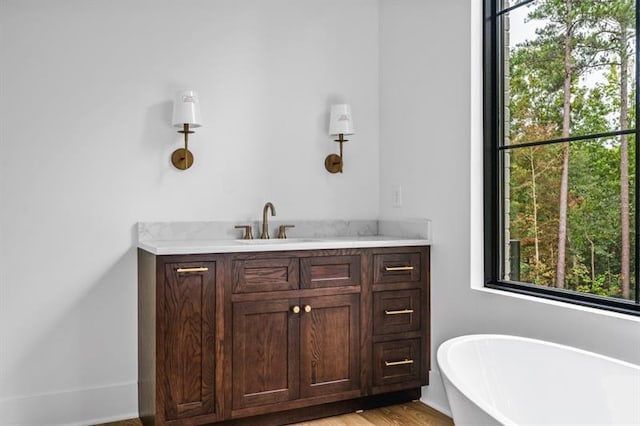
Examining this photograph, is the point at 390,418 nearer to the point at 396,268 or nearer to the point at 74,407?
the point at 396,268

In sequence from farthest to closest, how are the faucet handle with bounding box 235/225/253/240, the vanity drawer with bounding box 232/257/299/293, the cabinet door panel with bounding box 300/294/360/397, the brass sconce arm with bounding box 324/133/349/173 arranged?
the brass sconce arm with bounding box 324/133/349/173 < the faucet handle with bounding box 235/225/253/240 < the cabinet door panel with bounding box 300/294/360/397 < the vanity drawer with bounding box 232/257/299/293

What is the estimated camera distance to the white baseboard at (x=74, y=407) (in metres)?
2.77

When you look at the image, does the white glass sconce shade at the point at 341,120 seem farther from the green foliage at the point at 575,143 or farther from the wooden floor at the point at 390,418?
the wooden floor at the point at 390,418

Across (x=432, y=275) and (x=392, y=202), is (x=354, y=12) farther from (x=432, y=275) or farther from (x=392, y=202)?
(x=432, y=275)

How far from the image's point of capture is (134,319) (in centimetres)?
301

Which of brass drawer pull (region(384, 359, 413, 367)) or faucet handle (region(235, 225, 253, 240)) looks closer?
brass drawer pull (region(384, 359, 413, 367))

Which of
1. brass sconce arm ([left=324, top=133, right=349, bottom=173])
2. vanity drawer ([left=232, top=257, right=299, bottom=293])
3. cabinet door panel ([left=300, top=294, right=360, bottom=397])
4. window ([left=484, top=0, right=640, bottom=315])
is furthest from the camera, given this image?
brass sconce arm ([left=324, top=133, right=349, bottom=173])

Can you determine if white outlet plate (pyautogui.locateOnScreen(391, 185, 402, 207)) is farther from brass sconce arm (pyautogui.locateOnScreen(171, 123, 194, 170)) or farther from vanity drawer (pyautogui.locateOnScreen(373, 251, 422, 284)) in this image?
brass sconce arm (pyautogui.locateOnScreen(171, 123, 194, 170))

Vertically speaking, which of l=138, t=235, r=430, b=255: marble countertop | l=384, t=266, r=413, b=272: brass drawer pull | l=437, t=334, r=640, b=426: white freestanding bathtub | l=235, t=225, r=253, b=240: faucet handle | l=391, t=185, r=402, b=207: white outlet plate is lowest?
l=437, t=334, r=640, b=426: white freestanding bathtub

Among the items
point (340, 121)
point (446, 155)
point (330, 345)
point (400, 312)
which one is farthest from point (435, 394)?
point (340, 121)

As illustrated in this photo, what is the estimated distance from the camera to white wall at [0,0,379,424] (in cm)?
279

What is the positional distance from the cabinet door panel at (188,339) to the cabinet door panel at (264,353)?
126mm

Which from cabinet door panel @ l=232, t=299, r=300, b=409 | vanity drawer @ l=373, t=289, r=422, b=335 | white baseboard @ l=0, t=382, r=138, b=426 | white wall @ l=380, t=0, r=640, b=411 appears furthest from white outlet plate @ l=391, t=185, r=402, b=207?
white baseboard @ l=0, t=382, r=138, b=426

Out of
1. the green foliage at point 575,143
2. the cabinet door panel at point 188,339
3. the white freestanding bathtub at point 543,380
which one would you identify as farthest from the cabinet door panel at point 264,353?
the green foliage at point 575,143
